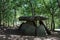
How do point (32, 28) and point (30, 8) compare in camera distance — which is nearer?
point (32, 28)

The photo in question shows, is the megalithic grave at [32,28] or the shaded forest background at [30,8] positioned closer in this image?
the megalithic grave at [32,28]

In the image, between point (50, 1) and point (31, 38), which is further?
point (50, 1)

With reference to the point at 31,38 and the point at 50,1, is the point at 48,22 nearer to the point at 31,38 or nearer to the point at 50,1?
the point at 50,1

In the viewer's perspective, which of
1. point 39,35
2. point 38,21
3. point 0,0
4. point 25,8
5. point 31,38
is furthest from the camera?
point 25,8

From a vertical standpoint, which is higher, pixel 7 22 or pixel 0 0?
pixel 0 0

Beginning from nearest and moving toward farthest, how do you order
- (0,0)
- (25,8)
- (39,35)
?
(39,35) < (0,0) < (25,8)

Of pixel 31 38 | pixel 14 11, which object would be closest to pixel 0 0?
pixel 14 11

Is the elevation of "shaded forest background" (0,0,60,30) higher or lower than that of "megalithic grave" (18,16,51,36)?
higher

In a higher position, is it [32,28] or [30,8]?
[30,8]

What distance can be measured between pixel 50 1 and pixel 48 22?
5.99ft

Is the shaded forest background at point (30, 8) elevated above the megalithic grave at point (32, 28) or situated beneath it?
elevated above

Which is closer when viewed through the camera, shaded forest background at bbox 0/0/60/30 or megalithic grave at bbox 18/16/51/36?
megalithic grave at bbox 18/16/51/36

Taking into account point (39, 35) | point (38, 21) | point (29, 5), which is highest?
point (29, 5)

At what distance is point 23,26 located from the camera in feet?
29.6
